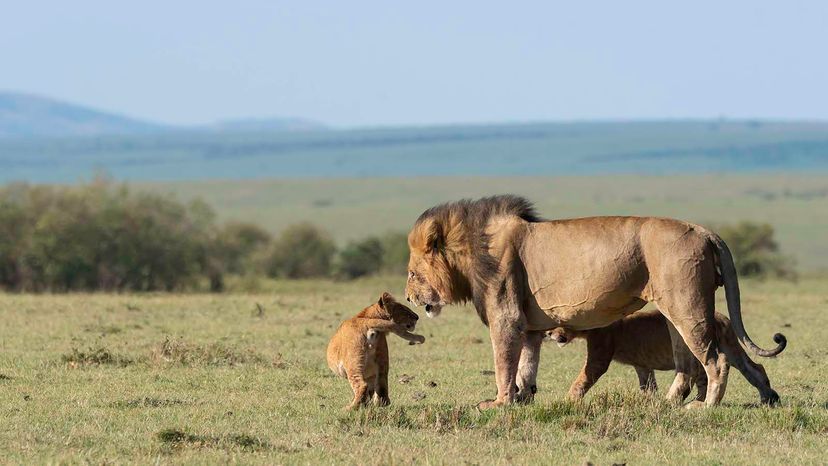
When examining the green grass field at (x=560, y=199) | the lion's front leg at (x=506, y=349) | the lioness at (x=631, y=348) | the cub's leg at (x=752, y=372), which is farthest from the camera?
the green grass field at (x=560, y=199)

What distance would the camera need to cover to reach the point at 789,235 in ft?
228

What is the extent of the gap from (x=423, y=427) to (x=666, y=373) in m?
5.31

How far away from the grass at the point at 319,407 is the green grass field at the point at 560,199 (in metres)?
38.5

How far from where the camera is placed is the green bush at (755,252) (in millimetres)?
36656

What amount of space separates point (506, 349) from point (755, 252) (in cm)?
2977

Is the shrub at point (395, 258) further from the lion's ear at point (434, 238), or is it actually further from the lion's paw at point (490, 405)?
the lion's paw at point (490, 405)

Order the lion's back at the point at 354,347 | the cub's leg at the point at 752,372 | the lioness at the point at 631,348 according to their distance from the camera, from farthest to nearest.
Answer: the lioness at the point at 631,348
the cub's leg at the point at 752,372
the lion's back at the point at 354,347

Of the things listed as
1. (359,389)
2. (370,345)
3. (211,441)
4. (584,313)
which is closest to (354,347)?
(370,345)

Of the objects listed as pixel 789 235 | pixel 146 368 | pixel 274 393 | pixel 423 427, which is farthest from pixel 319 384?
pixel 789 235

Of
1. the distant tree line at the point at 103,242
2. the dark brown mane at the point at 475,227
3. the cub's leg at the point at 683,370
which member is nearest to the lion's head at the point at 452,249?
the dark brown mane at the point at 475,227

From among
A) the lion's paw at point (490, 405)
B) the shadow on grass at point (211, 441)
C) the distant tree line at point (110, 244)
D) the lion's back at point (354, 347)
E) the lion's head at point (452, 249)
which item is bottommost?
the distant tree line at point (110, 244)

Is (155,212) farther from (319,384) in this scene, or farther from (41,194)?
(319,384)

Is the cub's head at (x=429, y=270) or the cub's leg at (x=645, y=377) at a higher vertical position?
the cub's head at (x=429, y=270)

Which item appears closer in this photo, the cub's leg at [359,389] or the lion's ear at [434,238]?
the cub's leg at [359,389]
